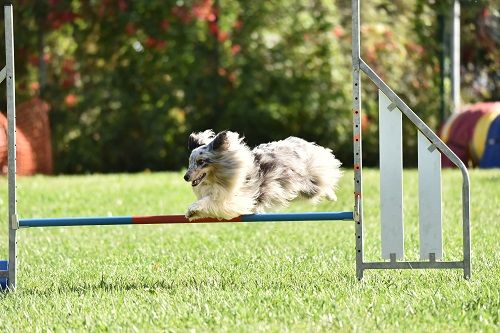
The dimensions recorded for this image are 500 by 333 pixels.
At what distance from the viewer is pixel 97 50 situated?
1670 centimetres

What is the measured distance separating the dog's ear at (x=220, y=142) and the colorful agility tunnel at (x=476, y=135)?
9.47 meters

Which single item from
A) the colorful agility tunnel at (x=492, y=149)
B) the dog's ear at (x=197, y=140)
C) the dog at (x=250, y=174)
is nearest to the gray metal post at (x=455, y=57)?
the colorful agility tunnel at (x=492, y=149)

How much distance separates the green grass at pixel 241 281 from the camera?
13.4ft

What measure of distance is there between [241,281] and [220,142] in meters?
0.82

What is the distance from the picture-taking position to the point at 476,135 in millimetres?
14883

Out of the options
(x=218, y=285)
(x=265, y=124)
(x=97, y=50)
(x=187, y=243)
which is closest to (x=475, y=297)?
(x=218, y=285)

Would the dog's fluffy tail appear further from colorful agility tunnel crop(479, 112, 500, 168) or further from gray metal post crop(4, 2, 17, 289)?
colorful agility tunnel crop(479, 112, 500, 168)

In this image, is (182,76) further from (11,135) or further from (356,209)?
(356,209)

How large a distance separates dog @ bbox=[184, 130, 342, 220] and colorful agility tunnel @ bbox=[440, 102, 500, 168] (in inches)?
335

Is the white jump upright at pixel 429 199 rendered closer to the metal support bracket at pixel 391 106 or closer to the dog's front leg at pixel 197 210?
the metal support bracket at pixel 391 106

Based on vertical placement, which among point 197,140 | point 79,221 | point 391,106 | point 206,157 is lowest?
point 79,221

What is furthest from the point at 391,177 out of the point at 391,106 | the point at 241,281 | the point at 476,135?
the point at 476,135

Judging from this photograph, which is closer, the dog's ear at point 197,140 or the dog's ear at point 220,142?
the dog's ear at point 220,142

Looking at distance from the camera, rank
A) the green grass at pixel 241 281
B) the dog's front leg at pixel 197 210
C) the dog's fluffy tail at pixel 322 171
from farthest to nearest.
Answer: the dog's fluffy tail at pixel 322 171 < the dog's front leg at pixel 197 210 < the green grass at pixel 241 281
